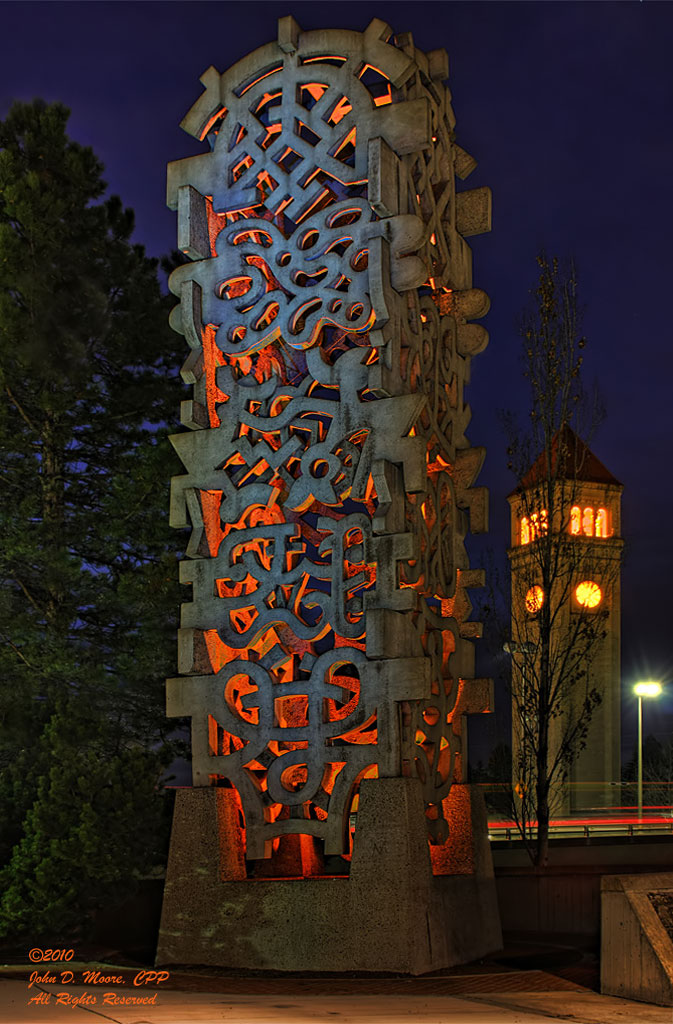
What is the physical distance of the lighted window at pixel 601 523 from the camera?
224ft

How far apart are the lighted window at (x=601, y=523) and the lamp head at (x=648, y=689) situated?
3702 centimetres

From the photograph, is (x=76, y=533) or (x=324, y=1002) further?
(x=76, y=533)

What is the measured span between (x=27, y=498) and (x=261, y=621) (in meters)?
4.06

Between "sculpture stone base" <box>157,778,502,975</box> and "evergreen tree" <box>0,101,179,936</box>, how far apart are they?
1656 mm

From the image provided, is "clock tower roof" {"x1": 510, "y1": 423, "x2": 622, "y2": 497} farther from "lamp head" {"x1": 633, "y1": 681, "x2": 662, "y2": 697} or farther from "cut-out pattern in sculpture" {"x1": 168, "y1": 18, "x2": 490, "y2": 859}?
"lamp head" {"x1": 633, "y1": 681, "x2": 662, "y2": 697}

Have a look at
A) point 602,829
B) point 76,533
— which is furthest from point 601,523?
point 76,533

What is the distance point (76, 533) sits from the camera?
15.7m

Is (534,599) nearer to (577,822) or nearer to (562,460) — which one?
(562,460)

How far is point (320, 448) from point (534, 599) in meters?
5.81

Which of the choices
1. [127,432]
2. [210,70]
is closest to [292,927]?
[127,432]

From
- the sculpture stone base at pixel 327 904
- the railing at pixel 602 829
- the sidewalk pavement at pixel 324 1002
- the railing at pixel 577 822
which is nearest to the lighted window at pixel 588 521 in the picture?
the railing at pixel 577 822

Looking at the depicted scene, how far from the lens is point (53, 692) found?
14711mm

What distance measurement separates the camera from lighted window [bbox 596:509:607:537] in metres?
68.4

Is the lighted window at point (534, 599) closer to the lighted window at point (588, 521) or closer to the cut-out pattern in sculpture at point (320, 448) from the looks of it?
the cut-out pattern in sculpture at point (320, 448)
